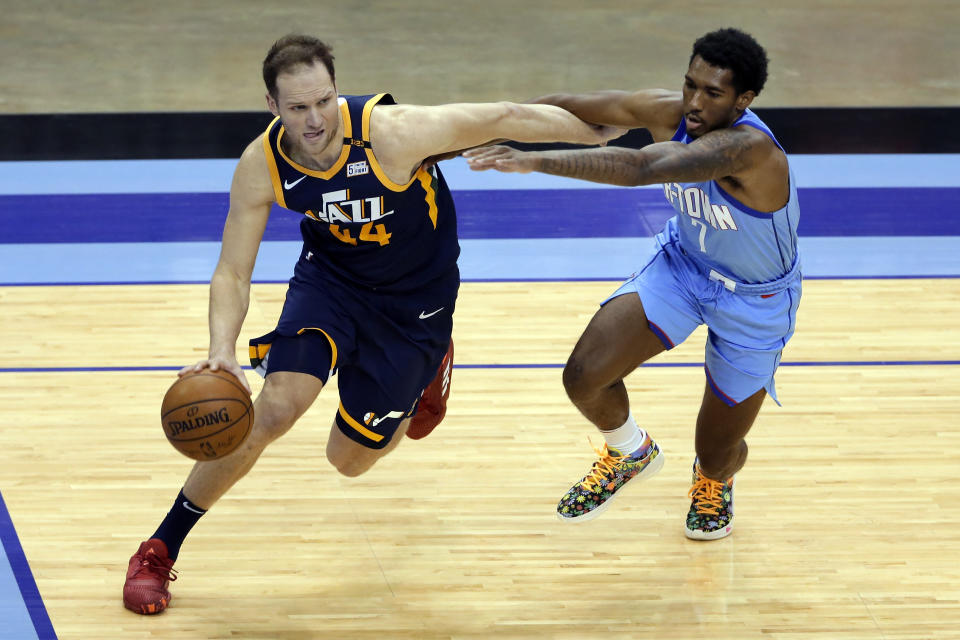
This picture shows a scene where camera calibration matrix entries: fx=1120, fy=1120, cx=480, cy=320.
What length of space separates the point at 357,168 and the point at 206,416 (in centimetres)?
81

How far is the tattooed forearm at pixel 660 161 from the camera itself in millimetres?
2840

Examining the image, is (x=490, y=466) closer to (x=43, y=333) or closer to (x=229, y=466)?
(x=229, y=466)

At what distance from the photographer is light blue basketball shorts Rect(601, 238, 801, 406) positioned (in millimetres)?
3400

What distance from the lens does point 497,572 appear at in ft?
11.3

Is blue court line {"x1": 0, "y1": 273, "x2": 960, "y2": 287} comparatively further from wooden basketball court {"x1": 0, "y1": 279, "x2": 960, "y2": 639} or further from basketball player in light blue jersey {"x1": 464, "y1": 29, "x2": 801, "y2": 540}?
basketball player in light blue jersey {"x1": 464, "y1": 29, "x2": 801, "y2": 540}

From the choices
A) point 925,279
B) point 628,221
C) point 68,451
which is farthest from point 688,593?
point 628,221

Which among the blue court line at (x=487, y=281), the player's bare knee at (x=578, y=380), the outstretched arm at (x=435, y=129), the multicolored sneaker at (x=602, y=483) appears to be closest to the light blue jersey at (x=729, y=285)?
the player's bare knee at (x=578, y=380)

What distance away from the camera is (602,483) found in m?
3.68

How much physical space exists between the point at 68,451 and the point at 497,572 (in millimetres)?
1734

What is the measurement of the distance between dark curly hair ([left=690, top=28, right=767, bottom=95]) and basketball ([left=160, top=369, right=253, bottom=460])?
1.58 meters

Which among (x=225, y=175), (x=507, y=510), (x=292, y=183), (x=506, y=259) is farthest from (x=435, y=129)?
(x=225, y=175)

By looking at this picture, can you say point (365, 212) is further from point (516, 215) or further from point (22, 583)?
point (516, 215)

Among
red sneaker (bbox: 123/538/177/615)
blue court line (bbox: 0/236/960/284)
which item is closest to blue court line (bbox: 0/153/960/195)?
blue court line (bbox: 0/236/960/284)

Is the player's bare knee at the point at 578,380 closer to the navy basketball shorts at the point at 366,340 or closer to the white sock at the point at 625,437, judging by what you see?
the white sock at the point at 625,437
